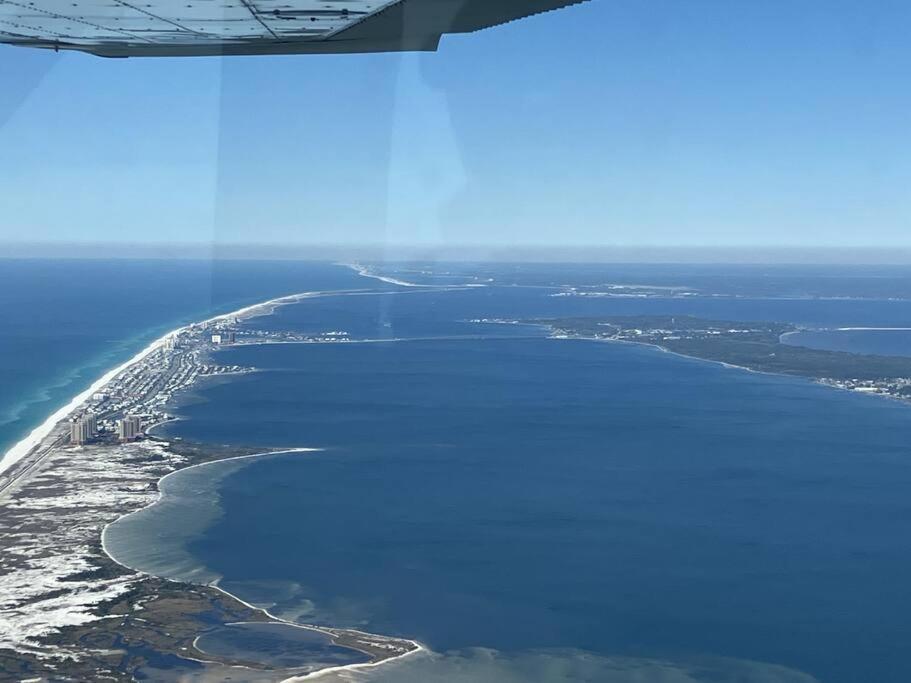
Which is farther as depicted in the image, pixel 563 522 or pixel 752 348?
pixel 752 348

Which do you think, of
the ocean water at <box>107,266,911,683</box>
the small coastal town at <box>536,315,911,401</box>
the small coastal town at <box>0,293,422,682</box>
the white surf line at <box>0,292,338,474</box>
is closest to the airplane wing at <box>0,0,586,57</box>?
the small coastal town at <box>0,293,422,682</box>

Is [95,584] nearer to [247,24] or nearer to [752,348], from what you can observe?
[247,24]

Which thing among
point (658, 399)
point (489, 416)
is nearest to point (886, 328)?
point (658, 399)

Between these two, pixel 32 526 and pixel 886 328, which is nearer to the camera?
pixel 32 526

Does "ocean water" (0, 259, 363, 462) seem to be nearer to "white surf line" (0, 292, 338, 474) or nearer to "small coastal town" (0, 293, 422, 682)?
"white surf line" (0, 292, 338, 474)

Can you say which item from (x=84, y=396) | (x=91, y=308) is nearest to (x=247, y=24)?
(x=84, y=396)

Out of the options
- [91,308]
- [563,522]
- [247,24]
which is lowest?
[563,522]

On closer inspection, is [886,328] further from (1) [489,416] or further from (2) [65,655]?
(2) [65,655]
